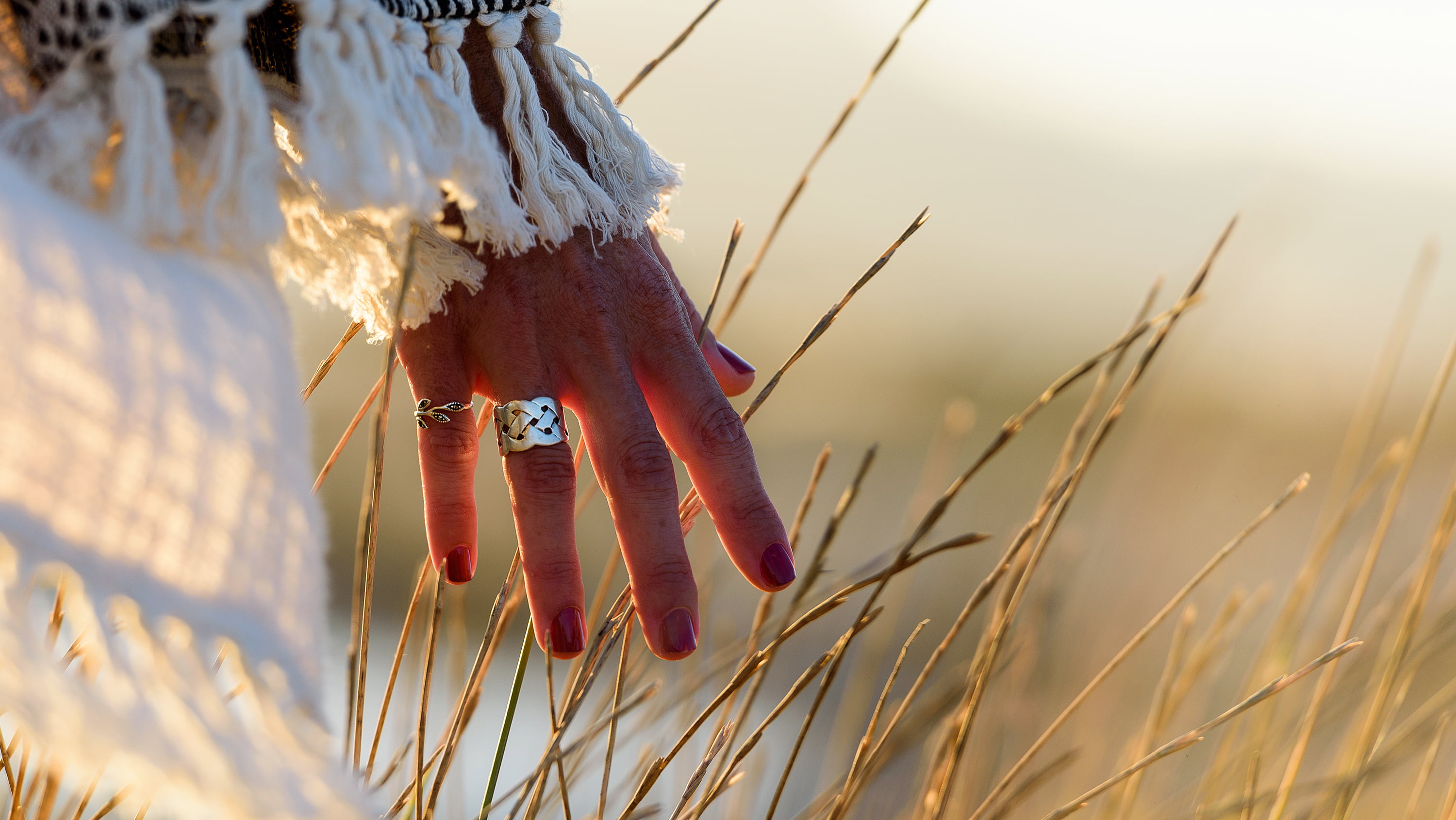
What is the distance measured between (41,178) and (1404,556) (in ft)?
9.70

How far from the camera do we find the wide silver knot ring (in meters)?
0.62

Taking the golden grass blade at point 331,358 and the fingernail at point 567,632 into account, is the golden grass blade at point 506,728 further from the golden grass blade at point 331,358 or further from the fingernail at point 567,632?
the golden grass blade at point 331,358

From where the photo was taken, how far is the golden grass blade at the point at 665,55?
813mm

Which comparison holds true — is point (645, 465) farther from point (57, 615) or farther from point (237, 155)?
point (57, 615)

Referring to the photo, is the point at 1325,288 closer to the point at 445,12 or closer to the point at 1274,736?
the point at 1274,736

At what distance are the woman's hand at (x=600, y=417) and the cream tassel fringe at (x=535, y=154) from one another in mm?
25

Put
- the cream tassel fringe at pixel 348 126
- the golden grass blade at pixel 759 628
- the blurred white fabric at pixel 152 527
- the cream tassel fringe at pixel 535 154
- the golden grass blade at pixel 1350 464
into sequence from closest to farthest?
the blurred white fabric at pixel 152 527
the cream tassel fringe at pixel 348 126
the cream tassel fringe at pixel 535 154
the golden grass blade at pixel 759 628
the golden grass blade at pixel 1350 464

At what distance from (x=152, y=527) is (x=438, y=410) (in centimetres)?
30

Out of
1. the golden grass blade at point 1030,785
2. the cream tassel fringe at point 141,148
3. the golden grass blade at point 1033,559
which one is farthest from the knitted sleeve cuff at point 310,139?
the golden grass blade at point 1030,785

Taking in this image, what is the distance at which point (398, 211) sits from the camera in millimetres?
458

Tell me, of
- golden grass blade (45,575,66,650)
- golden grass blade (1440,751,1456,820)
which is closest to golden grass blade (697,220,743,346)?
golden grass blade (45,575,66,650)

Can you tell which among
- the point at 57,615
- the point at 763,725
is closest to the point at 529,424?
the point at 763,725

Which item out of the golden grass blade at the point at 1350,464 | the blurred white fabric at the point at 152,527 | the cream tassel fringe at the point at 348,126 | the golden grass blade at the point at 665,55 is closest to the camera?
the blurred white fabric at the point at 152,527

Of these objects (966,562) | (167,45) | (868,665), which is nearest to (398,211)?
(167,45)
